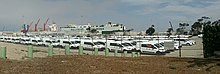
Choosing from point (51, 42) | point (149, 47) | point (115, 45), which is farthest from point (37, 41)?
point (149, 47)

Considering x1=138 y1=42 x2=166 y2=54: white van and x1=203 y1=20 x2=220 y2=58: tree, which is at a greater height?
x1=203 y1=20 x2=220 y2=58: tree

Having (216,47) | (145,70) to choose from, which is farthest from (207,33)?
(145,70)

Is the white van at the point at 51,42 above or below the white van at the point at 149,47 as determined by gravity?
above

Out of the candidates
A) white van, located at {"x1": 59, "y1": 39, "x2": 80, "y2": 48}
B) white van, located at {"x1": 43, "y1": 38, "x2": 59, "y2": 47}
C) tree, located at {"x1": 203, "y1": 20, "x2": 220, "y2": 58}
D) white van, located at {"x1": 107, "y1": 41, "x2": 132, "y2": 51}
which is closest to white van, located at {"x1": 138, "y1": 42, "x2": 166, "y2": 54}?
white van, located at {"x1": 107, "y1": 41, "x2": 132, "y2": 51}

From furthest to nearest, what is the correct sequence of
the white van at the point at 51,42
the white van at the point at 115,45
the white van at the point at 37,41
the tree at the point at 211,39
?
the white van at the point at 37,41 < the white van at the point at 51,42 < the white van at the point at 115,45 < the tree at the point at 211,39

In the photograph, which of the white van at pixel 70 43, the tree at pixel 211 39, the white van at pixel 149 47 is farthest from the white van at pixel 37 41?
the tree at pixel 211 39

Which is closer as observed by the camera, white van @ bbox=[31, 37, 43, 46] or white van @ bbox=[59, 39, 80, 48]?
white van @ bbox=[59, 39, 80, 48]

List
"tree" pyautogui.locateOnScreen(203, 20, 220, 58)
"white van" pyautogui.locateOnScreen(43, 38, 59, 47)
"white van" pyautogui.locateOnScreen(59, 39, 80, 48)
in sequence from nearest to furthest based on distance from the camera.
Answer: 1. "tree" pyautogui.locateOnScreen(203, 20, 220, 58)
2. "white van" pyautogui.locateOnScreen(59, 39, 80, 48)
3. "white van" pyautogui.locateOnScreen(43, 38, 59, 47)

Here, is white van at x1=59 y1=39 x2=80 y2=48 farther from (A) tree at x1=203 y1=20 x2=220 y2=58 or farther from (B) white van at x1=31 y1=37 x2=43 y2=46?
(A) tree at x1=203 y1=20 x2=220 y2=58

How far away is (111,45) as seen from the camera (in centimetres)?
5506

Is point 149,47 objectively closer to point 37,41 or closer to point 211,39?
point 211,39

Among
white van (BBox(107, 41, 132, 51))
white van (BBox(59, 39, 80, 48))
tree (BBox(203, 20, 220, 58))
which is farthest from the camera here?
white van (BBox(59, 39, 80, 48))

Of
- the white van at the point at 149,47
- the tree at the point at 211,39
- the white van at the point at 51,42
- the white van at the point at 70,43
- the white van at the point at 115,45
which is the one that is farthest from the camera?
the white van at the point at 51,42

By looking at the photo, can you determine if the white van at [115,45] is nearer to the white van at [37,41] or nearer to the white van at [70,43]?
the white van at [70,43]
